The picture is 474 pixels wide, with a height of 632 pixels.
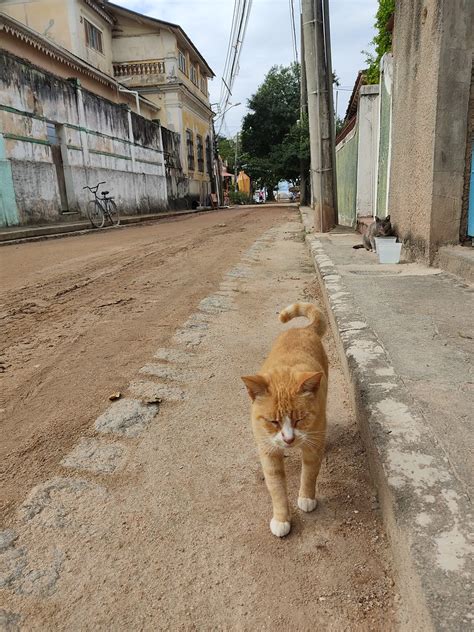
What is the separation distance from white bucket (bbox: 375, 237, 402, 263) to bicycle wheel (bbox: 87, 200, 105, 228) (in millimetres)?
10659

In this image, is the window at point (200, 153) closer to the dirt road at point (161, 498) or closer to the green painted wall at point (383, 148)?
the green painted wall at point (383, 148)

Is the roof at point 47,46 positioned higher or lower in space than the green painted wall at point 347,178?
higher

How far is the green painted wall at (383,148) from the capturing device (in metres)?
7.07

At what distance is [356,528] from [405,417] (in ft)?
1.64

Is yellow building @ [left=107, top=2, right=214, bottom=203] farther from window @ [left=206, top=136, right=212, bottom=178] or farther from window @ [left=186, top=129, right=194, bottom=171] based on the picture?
window @ [left=206, top=136, right=212, bottom=178]

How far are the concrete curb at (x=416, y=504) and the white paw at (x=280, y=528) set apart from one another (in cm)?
36

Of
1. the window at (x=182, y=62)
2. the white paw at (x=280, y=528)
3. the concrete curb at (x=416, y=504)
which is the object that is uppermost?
the window at (x=182, y=62)

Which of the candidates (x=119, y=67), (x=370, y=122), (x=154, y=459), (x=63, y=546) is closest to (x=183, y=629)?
(x=63, y=546)

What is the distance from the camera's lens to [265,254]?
7.91 metres

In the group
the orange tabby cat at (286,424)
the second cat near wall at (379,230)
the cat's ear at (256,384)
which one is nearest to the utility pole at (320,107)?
the second cat near wall at (379,230)

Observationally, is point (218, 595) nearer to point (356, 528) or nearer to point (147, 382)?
point (356, 528)

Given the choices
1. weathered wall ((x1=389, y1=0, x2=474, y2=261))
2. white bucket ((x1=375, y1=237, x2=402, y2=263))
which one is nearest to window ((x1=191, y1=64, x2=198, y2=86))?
weathered wall ((x1=389, y1=0, x2=474, y2=261))

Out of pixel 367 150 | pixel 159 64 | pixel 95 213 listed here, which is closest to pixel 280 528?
pixel 367 150

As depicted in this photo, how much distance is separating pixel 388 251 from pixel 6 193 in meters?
10.3
